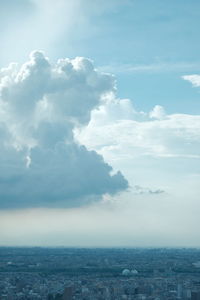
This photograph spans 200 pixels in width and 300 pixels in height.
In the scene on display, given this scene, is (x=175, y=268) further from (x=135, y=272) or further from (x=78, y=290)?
(x=78, y=290)

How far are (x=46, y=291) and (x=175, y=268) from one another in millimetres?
45070

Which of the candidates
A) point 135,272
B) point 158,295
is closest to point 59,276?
point 135,272

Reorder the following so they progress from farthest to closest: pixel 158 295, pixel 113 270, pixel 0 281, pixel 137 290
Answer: pixel 113 270 < pixel 0 281 < pixel 137 290 < pixel 158 295

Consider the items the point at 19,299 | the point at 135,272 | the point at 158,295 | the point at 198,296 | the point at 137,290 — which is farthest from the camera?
the point at 135,272

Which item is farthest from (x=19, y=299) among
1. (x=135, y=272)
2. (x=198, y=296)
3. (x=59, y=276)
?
(x=135, y=272)

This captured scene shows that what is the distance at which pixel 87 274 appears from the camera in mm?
83562

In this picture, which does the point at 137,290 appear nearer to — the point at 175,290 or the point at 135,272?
the point at 175,290

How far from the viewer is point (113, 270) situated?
92000mm

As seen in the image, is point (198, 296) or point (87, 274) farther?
point (87, 274)

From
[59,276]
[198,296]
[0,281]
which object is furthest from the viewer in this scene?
[59,276]

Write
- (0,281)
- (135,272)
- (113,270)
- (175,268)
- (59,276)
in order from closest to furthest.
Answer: (0,281) → (59,276) → (135,272) → (113,270) → (175,268)

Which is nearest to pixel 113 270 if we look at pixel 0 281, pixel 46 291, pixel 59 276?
pixel 59 276

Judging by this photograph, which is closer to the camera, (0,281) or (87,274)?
(0,281)

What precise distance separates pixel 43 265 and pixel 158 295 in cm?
5020
